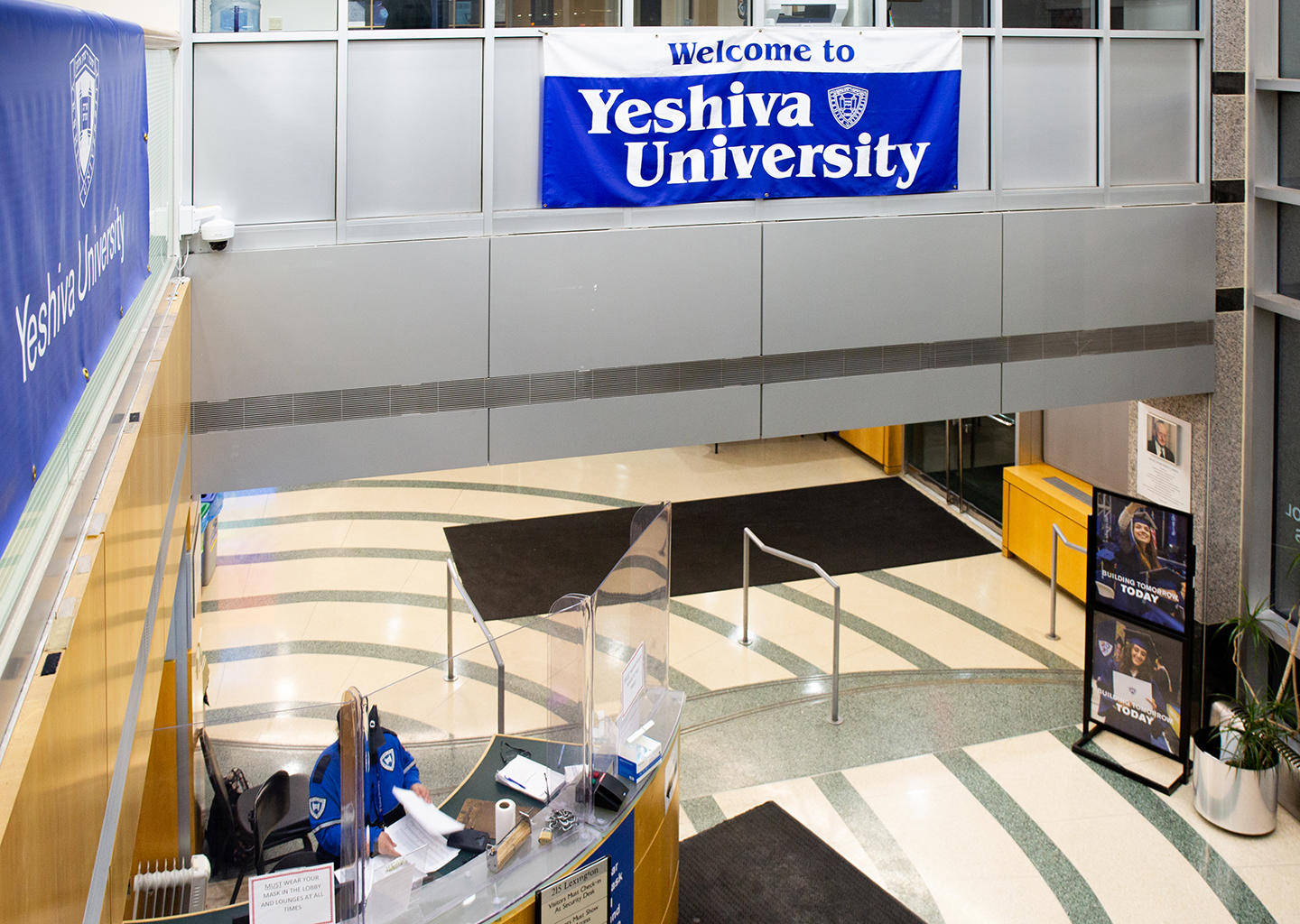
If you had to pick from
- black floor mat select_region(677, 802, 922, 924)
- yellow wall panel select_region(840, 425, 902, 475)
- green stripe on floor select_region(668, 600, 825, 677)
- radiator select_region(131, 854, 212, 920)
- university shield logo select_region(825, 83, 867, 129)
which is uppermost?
university shield logo select_region(825, 83, 867, 129)

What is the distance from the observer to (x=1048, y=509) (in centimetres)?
1073

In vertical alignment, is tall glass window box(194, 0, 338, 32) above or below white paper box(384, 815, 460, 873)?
above

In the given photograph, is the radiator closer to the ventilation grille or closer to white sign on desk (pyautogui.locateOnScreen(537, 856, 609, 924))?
white sign on desk (pyautogui.locateOnScreen(537, 856, 609, 924))

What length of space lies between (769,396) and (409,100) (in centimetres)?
274

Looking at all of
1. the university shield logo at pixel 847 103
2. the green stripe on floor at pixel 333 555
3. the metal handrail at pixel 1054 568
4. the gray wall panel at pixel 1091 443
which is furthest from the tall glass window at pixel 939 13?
the green stripe on floor at pixel 333 555

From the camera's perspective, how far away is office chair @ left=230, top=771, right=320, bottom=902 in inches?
174

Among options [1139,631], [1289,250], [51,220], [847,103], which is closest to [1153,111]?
[1289,250]

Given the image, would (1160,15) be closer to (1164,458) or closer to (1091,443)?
(1164,458)

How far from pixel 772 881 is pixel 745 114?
174 inches

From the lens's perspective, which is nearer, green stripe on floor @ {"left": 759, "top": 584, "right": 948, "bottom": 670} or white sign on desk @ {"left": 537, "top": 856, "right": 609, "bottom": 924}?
white sign on desk @ {"left": 537, "top": 856, "right": 609, "bottom": 924}

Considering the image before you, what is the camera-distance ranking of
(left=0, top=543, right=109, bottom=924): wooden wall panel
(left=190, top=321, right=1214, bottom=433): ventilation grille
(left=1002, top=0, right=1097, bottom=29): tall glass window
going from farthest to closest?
(left=1002, top=0, right=1097, bottom=29): tall glass window < (left=190, top=321, right=1214, bottom=433): ventilation grille < (left=0, top=543, right=109, bottom=924): wooden wall panel

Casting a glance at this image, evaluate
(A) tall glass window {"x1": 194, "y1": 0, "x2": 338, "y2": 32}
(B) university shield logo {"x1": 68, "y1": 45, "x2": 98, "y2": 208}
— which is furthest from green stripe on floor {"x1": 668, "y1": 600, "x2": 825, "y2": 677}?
(B) university shield logo {"x1": 68, "y1": 45, "x2": 98, "y2": 208}

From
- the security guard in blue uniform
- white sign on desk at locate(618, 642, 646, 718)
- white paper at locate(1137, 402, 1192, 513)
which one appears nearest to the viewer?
the security guard in blue uniform

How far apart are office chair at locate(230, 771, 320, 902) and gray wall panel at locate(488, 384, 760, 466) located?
2384mm
